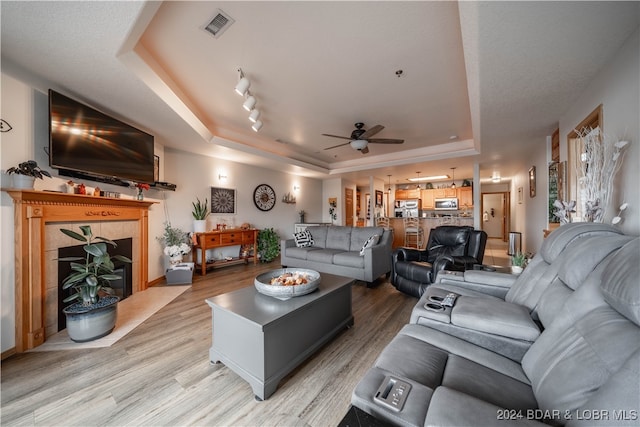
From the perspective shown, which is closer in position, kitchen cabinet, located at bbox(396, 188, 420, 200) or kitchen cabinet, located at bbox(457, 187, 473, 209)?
kitchen cabinet, located at bbox(457, 187, 473, 209)

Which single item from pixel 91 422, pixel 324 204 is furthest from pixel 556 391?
pixel 324 204

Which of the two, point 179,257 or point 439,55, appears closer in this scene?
point 439,55

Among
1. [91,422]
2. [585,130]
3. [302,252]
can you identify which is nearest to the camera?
[91,422]

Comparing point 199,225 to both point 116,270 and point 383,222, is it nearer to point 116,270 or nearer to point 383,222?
point 116,270

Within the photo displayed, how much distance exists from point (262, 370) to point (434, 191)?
9.01 meters

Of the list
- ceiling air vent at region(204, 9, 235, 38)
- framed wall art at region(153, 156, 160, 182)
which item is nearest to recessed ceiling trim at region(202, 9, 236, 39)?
ceiling air vent at region(204, 9, 235, 38)

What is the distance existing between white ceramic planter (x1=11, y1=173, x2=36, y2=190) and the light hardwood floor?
137 cm

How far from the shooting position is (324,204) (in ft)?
27.1

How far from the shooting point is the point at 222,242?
464cm

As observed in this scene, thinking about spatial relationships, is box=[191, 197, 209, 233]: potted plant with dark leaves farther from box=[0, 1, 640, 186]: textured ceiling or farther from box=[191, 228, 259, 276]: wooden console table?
box=[0, 1, 640, 186]: textured ceiling

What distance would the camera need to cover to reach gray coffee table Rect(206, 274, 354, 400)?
1465 mm

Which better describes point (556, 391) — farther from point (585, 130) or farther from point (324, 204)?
point (324, 204)

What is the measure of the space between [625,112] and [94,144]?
16.1 feet

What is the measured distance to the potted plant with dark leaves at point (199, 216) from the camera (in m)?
4.46
